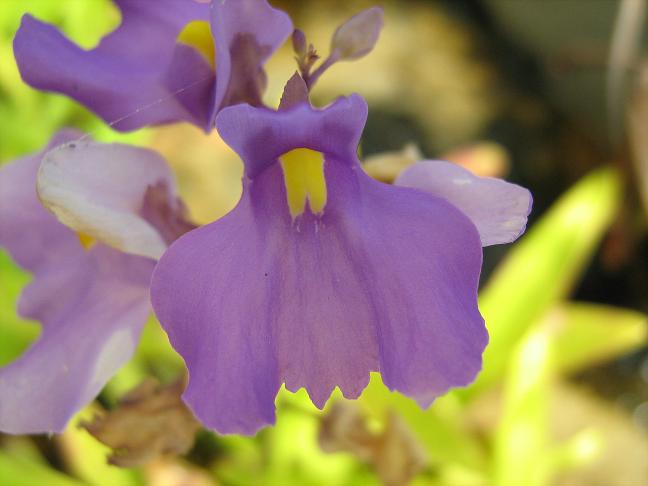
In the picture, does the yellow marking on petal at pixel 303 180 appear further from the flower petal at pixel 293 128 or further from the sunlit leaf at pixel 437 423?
the sunlit leaf at pixel 437 423

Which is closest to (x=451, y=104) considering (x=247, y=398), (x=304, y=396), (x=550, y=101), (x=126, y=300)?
(x=550, y=101)

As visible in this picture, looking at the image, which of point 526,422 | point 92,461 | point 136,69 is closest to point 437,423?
point 526,422

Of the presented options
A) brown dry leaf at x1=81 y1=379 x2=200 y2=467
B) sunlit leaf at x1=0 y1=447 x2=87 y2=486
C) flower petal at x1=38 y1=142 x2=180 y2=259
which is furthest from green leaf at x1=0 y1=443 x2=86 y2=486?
flower petal at x1=38 y1=142 x2=180 y2=259

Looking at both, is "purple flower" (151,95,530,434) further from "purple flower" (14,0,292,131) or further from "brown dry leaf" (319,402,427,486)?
"brown dry leaf" (319,402,427,486)

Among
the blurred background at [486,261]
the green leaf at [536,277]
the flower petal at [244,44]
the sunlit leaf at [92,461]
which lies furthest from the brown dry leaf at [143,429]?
the green leaf at [536,277]

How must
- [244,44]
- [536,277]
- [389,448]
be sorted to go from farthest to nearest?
[536,277]
[389,448]
[244,44]

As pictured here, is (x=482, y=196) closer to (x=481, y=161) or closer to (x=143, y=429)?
(x=143, y=429)
